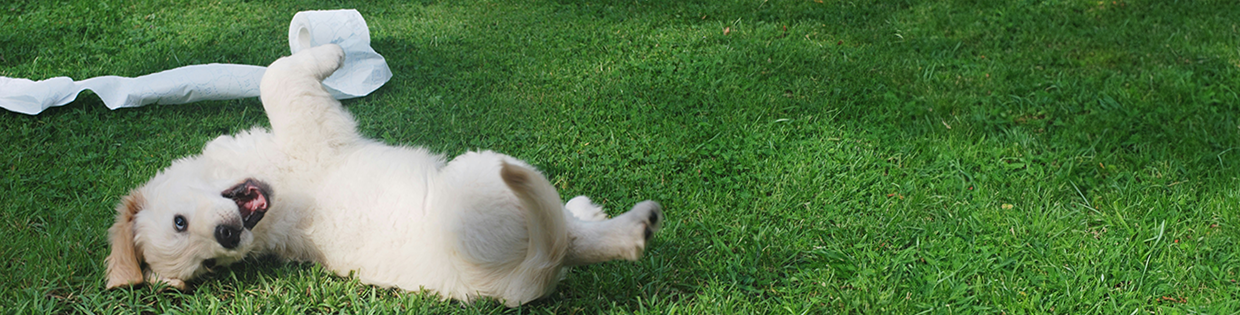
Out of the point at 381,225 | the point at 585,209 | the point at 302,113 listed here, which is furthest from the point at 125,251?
the point at 585,209

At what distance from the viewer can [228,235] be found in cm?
212

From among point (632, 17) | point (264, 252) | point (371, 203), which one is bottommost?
point (632, 17)

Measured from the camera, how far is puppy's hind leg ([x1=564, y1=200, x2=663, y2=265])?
6.67 feet

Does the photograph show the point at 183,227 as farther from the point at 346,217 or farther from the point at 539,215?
the point at 539,215

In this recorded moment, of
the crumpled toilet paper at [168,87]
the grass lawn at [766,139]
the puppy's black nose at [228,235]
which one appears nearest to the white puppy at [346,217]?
the puppy's black nose at [228,235]

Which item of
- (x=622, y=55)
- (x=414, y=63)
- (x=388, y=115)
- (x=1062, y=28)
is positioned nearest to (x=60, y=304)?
(x=388, y=115)

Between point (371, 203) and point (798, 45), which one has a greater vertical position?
point (371, 203)

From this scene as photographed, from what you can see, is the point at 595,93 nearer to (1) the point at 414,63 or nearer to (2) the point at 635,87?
(2) the point at 635,87

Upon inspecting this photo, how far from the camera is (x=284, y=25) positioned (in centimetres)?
457

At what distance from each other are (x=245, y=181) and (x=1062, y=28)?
4650 millimetres

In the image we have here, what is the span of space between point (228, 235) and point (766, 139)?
2.24 metres

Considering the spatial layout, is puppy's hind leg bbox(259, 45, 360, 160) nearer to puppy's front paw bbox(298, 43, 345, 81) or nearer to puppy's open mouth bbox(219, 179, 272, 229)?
puppy's front paw bbox(298, 43, 345, 81)

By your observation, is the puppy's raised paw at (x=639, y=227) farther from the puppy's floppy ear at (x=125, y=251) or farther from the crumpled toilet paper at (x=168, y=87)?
the crumpled toilet paper at (x=168, y=87)

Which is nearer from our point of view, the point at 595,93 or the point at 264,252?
the point at 264,252
